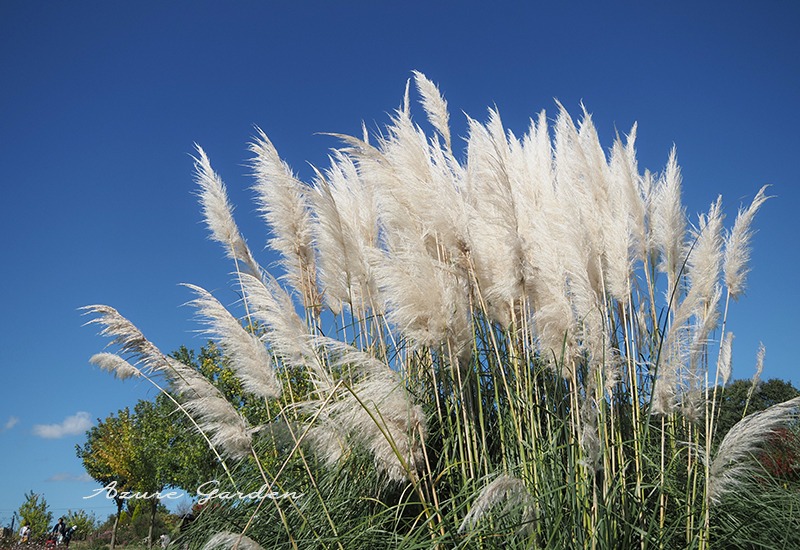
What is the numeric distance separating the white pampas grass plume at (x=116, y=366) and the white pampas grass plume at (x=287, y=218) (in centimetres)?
121

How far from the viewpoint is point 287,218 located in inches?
158

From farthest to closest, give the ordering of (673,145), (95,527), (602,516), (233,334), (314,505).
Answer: (95,527)
(673,145)
(314,505)
(233,334)
(602,516)

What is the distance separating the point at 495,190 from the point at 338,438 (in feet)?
5.17

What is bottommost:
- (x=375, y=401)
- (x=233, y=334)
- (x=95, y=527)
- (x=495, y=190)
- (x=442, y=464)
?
(x=95, y=527)

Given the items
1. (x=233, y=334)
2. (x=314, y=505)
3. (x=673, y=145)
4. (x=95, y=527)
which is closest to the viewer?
(x=233, y=334)

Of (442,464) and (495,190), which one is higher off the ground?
(495,190)

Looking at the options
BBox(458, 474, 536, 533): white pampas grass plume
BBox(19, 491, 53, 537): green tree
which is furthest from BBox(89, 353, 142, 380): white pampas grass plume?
BBox(19, 491, 53, 537): green tree

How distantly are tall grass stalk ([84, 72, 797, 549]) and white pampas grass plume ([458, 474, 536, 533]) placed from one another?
0.07 ft

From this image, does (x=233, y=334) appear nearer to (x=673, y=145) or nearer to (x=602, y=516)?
(x=602, y=516)

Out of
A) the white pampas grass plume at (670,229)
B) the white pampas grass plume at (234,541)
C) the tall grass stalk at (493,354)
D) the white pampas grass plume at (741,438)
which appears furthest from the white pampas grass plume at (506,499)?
the white pampas grass plume at (670,229)

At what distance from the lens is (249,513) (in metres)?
3.57

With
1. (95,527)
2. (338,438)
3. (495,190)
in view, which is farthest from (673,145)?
(95,527)

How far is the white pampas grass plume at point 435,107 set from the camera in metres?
3.56

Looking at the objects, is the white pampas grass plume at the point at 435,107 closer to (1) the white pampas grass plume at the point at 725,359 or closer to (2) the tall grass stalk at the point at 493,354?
(2) the tall grass stalk at the point at 493,354
